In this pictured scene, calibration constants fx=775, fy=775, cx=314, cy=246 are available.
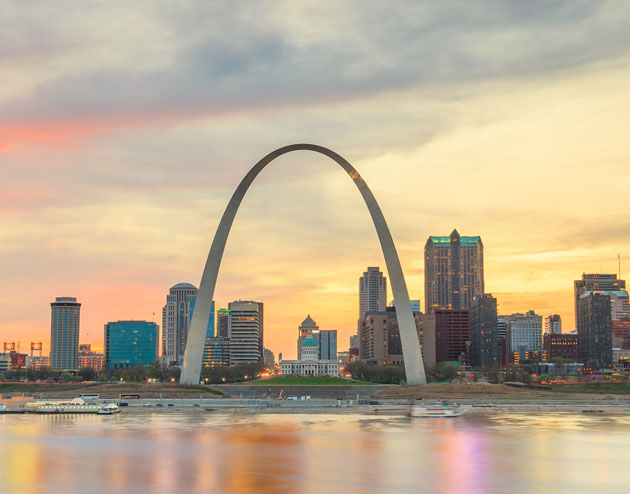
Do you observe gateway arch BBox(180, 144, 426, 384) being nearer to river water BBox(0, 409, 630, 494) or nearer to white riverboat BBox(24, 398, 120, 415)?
white riverboat BBox(24, 398, 120, 415)

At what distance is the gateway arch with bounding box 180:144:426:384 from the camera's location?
97.1m

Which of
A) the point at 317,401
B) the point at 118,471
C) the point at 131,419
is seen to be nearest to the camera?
the point at 118,471

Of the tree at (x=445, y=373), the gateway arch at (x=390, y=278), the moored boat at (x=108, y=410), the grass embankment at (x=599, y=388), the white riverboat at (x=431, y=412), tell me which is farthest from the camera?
the tree at (x=445, y=373)

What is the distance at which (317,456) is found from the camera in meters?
44.2

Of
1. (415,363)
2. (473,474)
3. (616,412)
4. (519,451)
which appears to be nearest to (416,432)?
(519,451)

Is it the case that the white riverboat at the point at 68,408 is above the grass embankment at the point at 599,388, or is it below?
below

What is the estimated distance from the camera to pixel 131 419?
227ft

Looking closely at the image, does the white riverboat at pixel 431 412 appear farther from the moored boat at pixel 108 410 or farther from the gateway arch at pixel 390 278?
the moored boat at pixel 108 410

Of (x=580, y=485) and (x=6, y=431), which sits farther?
A: (x=6, y=431)

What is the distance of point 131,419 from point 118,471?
30885 millimetres

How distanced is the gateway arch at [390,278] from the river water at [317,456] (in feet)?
98.9

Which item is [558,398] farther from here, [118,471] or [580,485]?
[118,471]

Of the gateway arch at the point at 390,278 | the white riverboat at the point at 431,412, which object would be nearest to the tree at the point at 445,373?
the gateway arch at the point at 390,278

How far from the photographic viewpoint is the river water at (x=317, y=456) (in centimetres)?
3591
